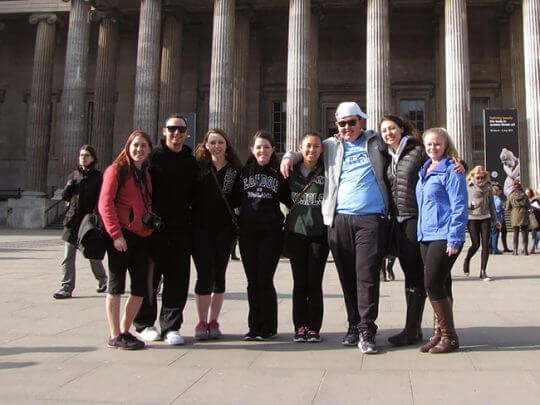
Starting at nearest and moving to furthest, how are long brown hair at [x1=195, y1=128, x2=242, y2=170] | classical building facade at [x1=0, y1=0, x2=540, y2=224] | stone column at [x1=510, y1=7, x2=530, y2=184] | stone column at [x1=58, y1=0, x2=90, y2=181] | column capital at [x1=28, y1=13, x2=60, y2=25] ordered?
long brown hair at [x1=195, y1=128, x2=242, y2=170]
classical building facade at [x1=0, y1=0, x2=540, y2=224]
stone column at [x1=510, y1=7, x2=530, y2=184]
stone column at [x1=58, y1=0, x2=90, y2=181]
column capital at [x1=28, y1=13, x2=60, y2=25]

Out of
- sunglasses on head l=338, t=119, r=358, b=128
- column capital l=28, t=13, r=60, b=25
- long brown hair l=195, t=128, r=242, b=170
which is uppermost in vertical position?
column capital l=28, t=13, r=60, b=25

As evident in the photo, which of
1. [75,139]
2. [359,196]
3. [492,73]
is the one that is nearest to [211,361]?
[359,196]

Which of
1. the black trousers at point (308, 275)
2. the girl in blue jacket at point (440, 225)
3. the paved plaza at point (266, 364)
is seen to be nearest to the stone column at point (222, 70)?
the paved plaza at point (266, 364)

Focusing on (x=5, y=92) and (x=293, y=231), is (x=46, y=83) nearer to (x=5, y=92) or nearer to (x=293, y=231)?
(x=5, y=92)

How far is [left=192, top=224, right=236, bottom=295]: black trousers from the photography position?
5242mm

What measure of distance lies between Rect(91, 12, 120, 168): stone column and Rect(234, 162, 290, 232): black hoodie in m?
23.4

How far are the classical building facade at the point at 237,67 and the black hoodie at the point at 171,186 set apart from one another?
17129mm

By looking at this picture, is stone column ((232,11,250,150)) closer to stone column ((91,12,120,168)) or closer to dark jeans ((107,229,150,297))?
stone column ((91,12,120,168))

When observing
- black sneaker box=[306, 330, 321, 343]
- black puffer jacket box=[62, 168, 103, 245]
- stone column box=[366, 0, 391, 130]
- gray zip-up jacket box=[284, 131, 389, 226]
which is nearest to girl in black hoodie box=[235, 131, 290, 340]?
black sneaker box=[306, 330, 321, 343]

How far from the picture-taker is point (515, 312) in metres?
6.59

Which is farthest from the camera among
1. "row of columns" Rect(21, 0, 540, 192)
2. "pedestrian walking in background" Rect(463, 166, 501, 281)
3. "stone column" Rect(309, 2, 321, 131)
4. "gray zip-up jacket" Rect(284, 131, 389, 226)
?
"stone column" Rect(309, 2, 321, 131)

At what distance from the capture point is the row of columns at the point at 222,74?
71.1 feet

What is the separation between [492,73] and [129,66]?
19168 mm

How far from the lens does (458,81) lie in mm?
21531
